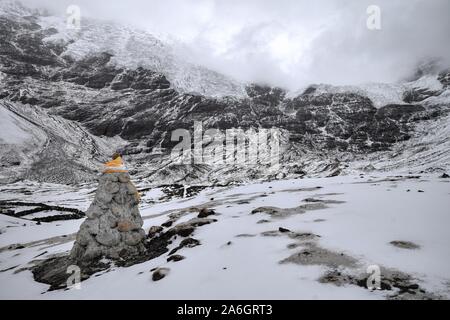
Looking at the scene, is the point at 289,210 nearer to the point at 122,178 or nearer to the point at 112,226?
the point at 122,178

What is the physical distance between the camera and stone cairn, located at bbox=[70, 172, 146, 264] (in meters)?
14.1

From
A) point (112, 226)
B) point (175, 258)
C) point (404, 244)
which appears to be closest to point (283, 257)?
point (404, 244)

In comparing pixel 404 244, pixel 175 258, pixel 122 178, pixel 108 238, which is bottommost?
pixel 175 258

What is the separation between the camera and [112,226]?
48.1 ft

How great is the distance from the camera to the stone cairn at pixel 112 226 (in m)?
14.1

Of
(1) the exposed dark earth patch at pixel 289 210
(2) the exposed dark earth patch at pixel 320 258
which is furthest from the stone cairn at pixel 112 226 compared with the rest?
(2) the exposed dark earth patch at pixel 320 258

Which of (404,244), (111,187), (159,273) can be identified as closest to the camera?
(404,244)

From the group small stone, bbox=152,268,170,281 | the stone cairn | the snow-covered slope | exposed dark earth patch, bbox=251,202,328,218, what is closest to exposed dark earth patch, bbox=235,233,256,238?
exposed dark earth patch, bbox=251,202,328,218

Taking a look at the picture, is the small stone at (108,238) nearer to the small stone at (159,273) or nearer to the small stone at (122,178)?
the small stone at (122,178)

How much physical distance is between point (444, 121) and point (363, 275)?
22659 centimetres

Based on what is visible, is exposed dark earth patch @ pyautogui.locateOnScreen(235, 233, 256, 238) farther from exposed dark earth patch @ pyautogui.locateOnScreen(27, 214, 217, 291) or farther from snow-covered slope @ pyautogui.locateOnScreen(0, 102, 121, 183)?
snow-covered slope @ pyautogui.locateOnScreen(0, 102, 121, 183)

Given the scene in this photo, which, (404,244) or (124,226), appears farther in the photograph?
(124,226)

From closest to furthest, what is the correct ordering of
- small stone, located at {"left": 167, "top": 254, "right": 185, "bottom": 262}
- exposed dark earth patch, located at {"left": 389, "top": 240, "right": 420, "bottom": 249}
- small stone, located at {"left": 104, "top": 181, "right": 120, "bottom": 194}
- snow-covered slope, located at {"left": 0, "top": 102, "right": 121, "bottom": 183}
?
exposed dark earth patch, located at {"left": 389, "top": 240, "right": 420, "bottom": 249}, small stone, located at {"left": 167, "top": 254, "right": 185, "bottom": 262}, small stone, located at {"left": 104, "top": 181, "right": 120, "bottom": 194}, snow-covered slope, located at {"left": 0, "top": 102, "right": 121, "bottom": 183}
